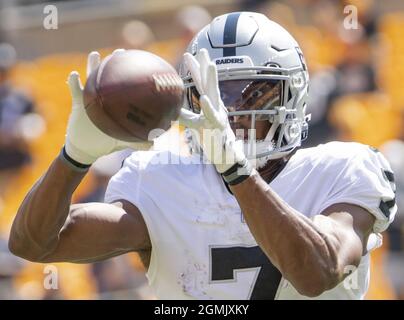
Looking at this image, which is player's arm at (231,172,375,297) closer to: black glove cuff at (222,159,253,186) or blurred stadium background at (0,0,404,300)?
black glove cuff at (222,159,253,186)

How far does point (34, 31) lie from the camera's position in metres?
8.18

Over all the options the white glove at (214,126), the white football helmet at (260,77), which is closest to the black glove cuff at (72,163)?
the white glove at (214,126)

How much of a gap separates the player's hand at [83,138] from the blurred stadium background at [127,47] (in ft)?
9.11

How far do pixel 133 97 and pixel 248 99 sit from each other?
526 millimetres

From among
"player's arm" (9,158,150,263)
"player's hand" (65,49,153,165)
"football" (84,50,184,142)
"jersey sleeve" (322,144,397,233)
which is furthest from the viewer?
"jersey sleeve" (322,144,397,233)

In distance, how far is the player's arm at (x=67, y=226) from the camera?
2486mm

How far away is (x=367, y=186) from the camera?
2.64 meters

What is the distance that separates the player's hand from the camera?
2.38 m

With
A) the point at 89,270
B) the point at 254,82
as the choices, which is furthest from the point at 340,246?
the point at 89,270

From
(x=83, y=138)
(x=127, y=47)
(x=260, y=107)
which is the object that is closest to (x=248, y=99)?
(x=260, y=107)

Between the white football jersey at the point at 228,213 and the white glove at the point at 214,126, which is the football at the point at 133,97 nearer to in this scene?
the white glove at the point at 214,126

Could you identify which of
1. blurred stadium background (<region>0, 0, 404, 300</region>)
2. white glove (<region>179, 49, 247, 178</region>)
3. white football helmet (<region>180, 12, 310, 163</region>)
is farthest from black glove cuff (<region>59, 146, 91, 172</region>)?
blurred stadium background (<region>0, 0, 404, 300</region>)

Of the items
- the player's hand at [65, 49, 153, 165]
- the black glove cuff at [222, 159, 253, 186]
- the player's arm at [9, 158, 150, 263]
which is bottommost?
the player's arm at [9, 158, 150, 263]

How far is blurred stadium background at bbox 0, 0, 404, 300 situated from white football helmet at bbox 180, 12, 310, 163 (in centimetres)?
232
